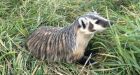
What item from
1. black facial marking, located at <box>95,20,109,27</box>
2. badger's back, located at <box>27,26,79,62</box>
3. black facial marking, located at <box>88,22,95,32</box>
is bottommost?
badger's back, located at <box>27,26,79,62</box>

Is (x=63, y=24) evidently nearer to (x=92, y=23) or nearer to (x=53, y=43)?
(x=53, y=43)

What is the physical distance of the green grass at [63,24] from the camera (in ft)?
13.2

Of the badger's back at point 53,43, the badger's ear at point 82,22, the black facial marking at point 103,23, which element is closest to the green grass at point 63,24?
the badger's back at point 53,43

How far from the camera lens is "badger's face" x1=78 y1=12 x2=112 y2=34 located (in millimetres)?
3844

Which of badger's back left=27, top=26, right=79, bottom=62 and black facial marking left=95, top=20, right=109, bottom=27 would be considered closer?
black facial marking left=95, top=20, right=109, bottom=27

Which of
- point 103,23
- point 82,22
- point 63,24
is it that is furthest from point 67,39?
point 63,24

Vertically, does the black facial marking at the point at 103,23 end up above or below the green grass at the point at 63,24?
above

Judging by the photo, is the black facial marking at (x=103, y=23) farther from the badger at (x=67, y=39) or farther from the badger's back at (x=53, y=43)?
the badger's back at (x=53, y=43)

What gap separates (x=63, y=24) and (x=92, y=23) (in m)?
0.86

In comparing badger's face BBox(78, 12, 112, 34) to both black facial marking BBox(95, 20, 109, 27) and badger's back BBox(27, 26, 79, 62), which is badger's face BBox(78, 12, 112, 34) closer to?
black facial marking BBox(95, 20, 109, 27)

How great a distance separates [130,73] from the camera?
13.0 ft

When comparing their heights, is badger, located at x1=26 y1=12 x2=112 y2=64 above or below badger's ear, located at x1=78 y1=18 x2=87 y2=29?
below

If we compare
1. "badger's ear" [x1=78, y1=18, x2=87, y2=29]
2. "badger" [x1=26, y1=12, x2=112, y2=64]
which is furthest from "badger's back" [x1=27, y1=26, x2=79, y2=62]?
"badger's ear" [x1=78, y1=18, x2=87, y2=29]

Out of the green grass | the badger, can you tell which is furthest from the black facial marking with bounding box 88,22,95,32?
the green grass
